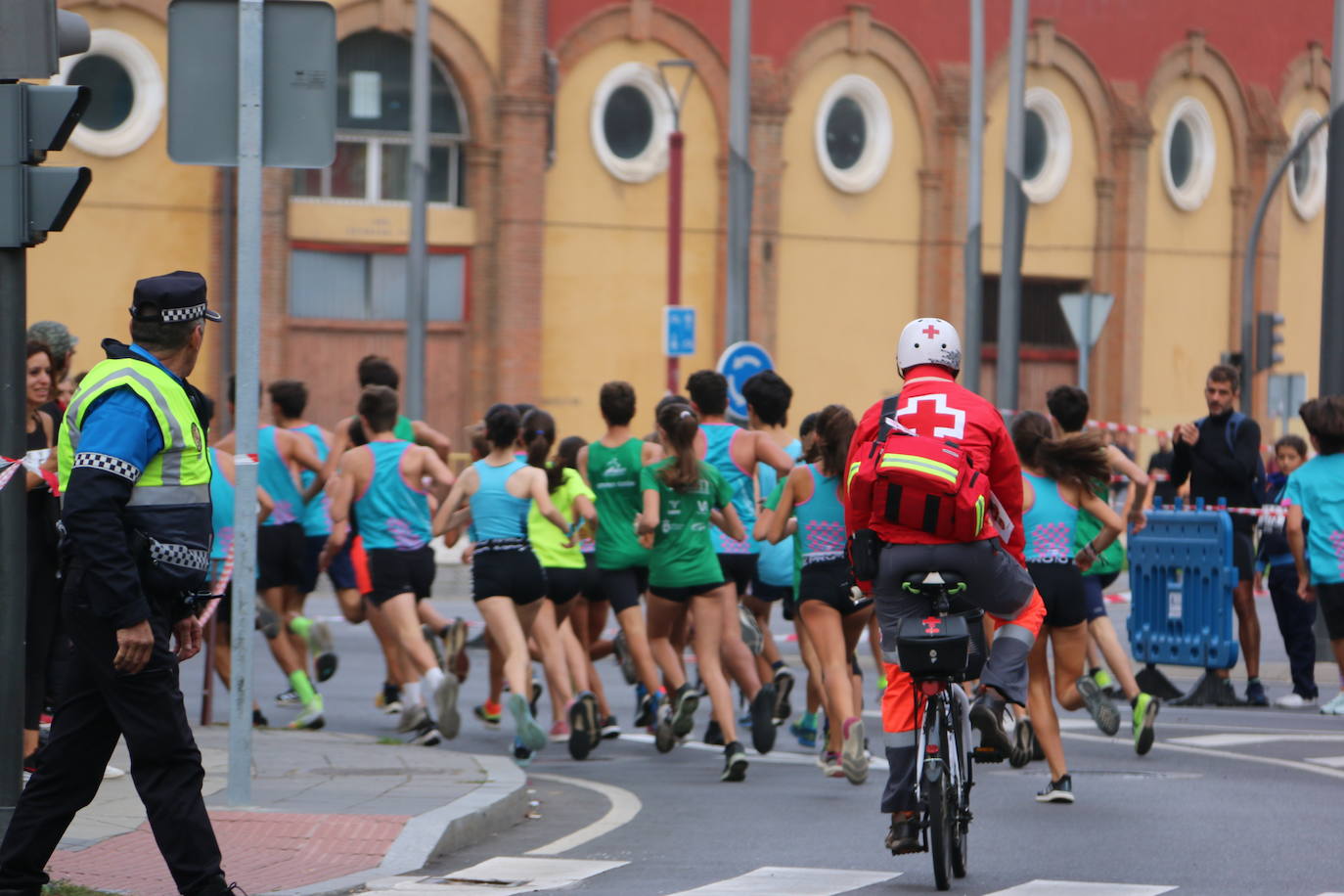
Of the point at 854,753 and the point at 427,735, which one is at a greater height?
the point at 854,753

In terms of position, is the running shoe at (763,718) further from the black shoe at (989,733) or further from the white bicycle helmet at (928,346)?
the white bicycle helmet at (928,346)

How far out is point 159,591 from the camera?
678 centimetres

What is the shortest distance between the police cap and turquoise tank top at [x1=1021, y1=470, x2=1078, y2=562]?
199 inches

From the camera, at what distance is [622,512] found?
12.8m

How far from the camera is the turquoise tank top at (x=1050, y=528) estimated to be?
11031 millimetres

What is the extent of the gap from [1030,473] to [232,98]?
408 cm

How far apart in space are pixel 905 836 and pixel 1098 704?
3816 mm

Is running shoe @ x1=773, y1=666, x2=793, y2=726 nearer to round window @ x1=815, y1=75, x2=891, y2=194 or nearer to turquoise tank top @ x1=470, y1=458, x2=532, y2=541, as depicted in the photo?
turquoise tank top @ x1=470, y1=458, x2=532, y2=541

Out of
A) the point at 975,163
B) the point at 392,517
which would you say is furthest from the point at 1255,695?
the point at 975,163

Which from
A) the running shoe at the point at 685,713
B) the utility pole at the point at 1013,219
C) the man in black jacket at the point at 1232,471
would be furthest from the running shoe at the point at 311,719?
the utility pole at the point at 1013,219

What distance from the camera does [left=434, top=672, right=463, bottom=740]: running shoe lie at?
12445mm

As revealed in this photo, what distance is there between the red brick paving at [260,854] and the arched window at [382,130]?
27.3m

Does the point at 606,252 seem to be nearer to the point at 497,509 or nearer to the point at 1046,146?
the point at 1046,146

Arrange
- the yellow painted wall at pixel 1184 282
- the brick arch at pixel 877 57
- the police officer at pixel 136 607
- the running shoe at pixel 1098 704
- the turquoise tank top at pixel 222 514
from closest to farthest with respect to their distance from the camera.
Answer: the police officer at pixel 136 607
the running shoe at pixel 1098 704
the turquoise tank top at pixel 222 514
the brick arch at pixel 877 57
the yellow painted wall at pixel 1184 282
